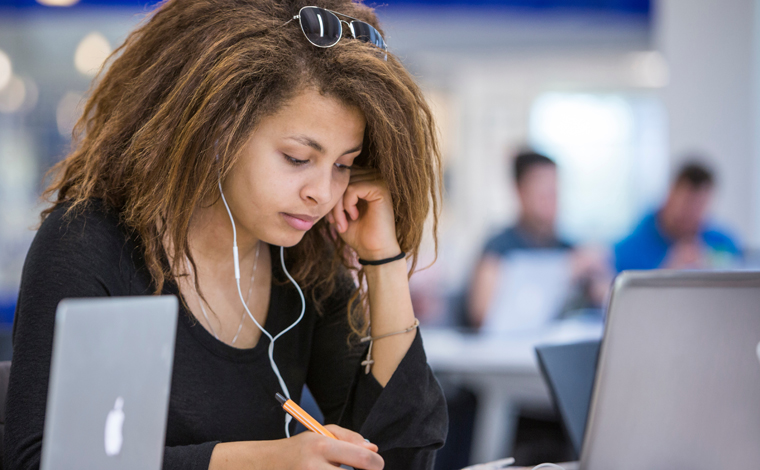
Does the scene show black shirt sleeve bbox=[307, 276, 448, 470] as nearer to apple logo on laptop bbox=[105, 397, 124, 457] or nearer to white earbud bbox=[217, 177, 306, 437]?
white earbud bbox=[217, 177, 306, 437]

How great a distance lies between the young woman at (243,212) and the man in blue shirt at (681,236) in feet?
8.85

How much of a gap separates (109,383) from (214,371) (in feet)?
1.75

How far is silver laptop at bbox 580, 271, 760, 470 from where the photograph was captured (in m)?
0.83

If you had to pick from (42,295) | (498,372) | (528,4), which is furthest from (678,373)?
(528,4)

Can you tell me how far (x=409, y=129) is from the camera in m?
1.07

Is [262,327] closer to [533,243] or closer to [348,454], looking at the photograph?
[348,454]

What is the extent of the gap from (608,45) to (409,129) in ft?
13.4

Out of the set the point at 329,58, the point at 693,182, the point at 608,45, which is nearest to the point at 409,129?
the point at 329,58

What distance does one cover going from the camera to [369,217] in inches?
46.7

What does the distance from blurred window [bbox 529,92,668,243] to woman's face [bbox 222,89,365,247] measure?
4224 mm

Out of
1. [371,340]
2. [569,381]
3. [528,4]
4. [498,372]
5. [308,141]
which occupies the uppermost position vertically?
[528,4]

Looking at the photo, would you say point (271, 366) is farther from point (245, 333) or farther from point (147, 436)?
point (147, 436)

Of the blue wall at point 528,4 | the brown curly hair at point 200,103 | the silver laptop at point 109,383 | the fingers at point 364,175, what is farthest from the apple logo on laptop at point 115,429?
the blue wall at point 528,4

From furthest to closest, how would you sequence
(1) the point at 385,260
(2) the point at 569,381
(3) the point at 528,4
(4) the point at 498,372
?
(3) the point at 528,4, (4) the point at 498,372, (2) the point at 569,381, (1) the point at 385,260
